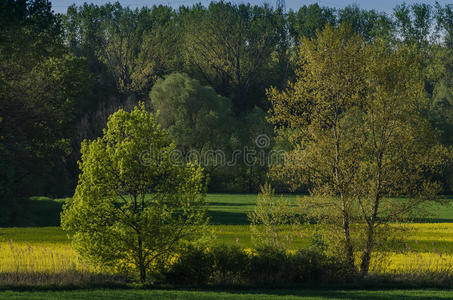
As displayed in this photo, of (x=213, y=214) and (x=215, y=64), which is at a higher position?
(x=215, y=64)

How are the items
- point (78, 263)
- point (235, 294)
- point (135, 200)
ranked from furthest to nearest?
point (78, 263) → point (135, 200) → point (235, 294)

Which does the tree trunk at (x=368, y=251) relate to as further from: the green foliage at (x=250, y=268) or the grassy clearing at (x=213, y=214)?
the grassy clearing at (x=213, y=214)

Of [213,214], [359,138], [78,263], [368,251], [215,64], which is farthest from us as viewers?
[215,64]

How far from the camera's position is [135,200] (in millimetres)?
15172

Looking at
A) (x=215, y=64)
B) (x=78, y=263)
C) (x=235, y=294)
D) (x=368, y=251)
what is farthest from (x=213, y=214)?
Result: (x=215, y=64)

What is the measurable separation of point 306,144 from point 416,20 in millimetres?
71184

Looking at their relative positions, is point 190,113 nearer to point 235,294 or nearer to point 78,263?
point 78,263

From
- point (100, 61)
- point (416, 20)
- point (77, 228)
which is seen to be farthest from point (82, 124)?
point (77, 228)

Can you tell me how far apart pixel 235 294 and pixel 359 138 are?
6.93m

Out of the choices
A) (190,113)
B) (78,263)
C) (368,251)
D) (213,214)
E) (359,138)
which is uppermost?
(190,113)

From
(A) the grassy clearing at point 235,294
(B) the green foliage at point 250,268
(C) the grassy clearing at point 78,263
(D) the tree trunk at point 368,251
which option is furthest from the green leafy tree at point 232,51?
(A) the grassy clearing at point 235,294

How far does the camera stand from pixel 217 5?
82938 mm

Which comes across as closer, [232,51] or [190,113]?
[190,113]

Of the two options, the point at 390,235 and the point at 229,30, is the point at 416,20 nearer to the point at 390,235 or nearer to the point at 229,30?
the point at 229,30
